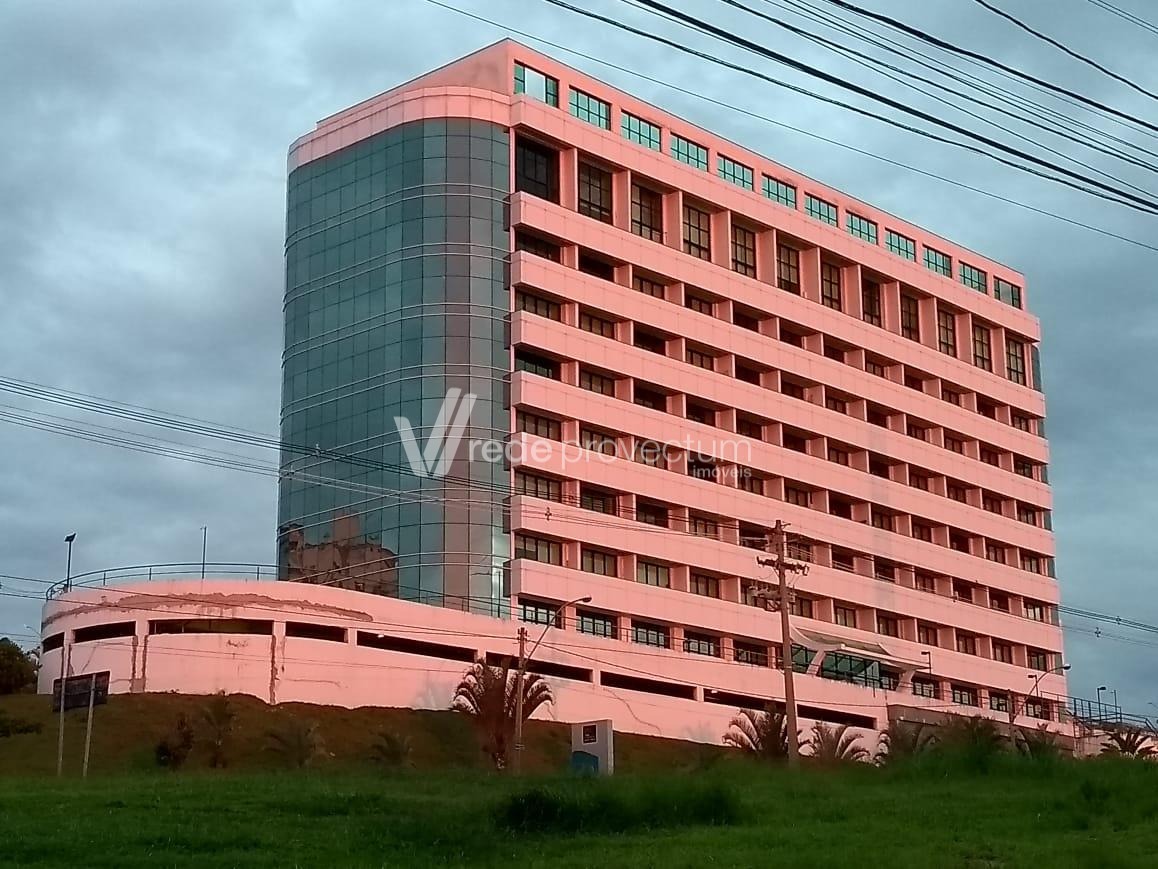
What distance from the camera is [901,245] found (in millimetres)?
114812

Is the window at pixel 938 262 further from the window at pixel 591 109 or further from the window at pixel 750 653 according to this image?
the window at pixel 750 653

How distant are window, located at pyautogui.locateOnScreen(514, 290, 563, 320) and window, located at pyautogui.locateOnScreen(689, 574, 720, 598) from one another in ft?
55.4

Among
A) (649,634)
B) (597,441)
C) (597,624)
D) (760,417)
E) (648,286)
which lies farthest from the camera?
(760,417)

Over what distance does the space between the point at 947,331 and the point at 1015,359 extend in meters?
9.05

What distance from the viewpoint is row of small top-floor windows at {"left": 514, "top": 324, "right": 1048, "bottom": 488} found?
89.4 m

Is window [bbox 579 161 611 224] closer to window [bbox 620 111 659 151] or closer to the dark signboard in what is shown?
window [bbox 620 111 659 151]

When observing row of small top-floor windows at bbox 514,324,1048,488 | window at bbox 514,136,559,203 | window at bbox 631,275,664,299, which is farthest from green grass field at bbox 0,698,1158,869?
window at bbox 631,275,664,299

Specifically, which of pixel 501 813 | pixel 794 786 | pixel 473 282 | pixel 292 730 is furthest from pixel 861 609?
pixel 501 813

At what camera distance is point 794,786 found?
1660 inches

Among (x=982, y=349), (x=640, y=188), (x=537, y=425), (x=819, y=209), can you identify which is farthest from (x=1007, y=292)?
(x=537, y=425)

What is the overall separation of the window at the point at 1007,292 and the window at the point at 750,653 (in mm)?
39845

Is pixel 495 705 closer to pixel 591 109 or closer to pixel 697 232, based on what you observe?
pixel 591 109

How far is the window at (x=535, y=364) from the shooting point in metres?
85.9

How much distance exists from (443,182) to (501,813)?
56259 mm
